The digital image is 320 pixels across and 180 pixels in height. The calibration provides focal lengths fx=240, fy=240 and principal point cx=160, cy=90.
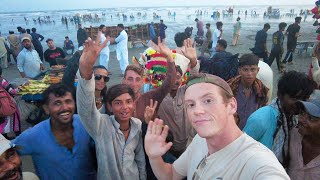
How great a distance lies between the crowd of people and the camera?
1381mm

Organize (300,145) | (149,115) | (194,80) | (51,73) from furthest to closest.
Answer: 1. (51,73)
2. (149,115)
3. (300,145)
4. (194,80)

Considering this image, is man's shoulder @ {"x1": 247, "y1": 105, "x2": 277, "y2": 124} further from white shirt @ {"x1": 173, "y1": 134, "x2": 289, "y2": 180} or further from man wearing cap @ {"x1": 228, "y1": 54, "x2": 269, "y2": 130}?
man wearing cap @ {"x1": 228, "y1": 54, "x2": 269, "y2": 130}

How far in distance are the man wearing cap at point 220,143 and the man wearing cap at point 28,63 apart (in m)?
7.10

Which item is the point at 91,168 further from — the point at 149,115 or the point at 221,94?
the point at 221,94

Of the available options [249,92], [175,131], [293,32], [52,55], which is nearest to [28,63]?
[52,55]

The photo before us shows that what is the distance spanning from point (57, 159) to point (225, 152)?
1632 mm

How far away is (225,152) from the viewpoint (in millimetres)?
1359

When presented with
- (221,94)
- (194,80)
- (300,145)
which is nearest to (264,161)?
(221,94)

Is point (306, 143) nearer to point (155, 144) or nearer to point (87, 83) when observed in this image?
point (155, 144)

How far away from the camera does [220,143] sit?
1396mm

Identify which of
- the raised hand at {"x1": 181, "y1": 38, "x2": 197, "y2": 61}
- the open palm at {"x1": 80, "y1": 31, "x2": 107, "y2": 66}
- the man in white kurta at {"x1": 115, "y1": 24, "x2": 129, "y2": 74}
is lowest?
the man in white kurta at {"x1": 115, "y1": 24, "x2": 129, "y2": 74}

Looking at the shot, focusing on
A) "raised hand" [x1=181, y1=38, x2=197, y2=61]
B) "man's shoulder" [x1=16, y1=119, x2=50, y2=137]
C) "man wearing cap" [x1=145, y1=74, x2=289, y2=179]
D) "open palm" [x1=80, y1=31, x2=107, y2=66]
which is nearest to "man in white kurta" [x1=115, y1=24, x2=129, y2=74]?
"raised hand" [x1=181, y1=38, x2=197, y2=61]

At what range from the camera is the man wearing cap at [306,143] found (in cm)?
190

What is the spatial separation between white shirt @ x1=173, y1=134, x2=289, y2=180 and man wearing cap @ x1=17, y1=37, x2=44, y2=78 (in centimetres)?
721
